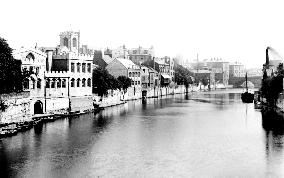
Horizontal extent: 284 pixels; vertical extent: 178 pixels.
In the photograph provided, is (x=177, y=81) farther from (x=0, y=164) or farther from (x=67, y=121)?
(x=0, y=164)

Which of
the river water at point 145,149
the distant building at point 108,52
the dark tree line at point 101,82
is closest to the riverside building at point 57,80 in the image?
the dark tree line at point 101,82

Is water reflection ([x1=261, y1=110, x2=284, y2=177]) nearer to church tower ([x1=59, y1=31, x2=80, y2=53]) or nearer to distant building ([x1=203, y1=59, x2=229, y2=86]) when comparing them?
church tower ([x1=59, y1=31, x2=80, y2=53])

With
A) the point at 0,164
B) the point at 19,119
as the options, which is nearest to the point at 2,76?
the point at 19,119

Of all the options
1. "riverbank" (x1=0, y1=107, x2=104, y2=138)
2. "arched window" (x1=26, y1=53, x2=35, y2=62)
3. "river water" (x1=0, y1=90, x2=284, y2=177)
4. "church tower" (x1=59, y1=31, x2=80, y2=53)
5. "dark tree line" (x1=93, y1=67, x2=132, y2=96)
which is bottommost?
"river water" (x1=0, y1=90, x2=284, y2=177)

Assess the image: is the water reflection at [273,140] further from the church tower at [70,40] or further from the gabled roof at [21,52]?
the church tower at [70,40]

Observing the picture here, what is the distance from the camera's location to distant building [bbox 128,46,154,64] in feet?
408

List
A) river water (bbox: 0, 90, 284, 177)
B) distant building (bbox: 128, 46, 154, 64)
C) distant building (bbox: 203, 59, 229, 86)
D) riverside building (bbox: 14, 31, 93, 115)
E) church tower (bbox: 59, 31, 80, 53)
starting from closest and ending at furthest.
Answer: river water (bbox: 0, 90, 284, 177) → riverside building (bbox: 14, 31, 93, 115) → church tower (bbox: 59, 31, 80, 53) → distant building (bbox: 128, 46, 154, 64) → distant building (bbox: 203, 59, 229, 86)

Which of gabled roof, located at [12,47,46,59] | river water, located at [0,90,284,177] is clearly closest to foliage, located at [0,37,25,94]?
gabled roof, located at [12,47,46,59]

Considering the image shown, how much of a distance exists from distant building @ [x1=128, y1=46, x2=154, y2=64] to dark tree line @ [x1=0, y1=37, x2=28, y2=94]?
8021 centimetres

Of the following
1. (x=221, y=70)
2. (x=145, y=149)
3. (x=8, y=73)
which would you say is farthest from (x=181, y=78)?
(x=145, y=149)

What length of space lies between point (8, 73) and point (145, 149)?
17.9 metres

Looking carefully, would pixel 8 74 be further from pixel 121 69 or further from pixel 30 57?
pixel 121 69

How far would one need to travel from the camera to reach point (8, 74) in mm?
40406

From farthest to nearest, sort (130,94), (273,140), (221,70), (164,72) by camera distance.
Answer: (221,70), (164,72), (130,94), (273,140)
